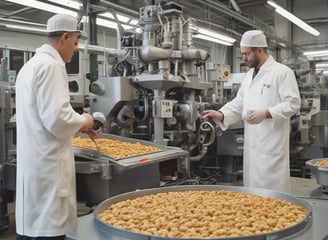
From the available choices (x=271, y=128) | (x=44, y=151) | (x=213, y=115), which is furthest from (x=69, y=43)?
(x=271, y=128)

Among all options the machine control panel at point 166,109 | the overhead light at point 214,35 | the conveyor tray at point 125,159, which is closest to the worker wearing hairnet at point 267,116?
the conveyor tray at point 125,159

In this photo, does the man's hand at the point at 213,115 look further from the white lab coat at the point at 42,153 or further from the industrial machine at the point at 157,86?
the white lab coat at the point at 42,153

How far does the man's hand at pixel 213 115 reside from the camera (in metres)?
2.60

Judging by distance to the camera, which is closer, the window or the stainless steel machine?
the stainless steel machine

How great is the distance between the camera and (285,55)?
→ 42.3ft

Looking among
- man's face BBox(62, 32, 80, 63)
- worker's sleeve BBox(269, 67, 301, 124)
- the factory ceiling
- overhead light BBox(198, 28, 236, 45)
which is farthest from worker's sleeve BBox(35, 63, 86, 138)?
overhead light BBox(198, 28, 236, 45)

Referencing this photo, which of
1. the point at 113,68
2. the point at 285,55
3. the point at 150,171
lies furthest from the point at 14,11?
the point at 285,55

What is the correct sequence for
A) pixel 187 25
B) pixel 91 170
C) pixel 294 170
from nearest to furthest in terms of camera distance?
1. pixel 91 170
2. pixel 187 25
3. pixel 294 170

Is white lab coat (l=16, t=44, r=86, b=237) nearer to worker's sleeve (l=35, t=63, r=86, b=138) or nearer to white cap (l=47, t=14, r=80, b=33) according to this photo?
worker's sleeve (l=35, t=63, r=86, b=138)

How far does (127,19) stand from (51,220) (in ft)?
19.8

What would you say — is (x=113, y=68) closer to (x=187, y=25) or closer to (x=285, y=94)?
(x=187, y=25)

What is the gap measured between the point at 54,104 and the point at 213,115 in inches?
51.1

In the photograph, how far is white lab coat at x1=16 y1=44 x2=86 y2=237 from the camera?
1712mm

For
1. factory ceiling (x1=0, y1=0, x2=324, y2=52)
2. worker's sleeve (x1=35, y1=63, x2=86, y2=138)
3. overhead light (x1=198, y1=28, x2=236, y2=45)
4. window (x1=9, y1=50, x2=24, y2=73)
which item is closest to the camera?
worker's sleeve (x1=35, y1=63, x2=86, y2=138)
